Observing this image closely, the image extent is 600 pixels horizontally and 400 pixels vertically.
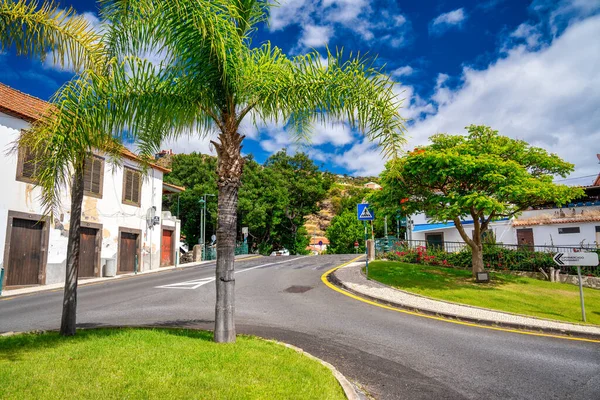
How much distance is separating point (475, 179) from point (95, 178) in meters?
19.4

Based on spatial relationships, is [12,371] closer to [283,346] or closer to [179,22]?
[283,346]

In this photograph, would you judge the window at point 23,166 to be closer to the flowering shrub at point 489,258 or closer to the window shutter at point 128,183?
the window shutter at point 128,183

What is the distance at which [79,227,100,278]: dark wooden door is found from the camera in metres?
19.5

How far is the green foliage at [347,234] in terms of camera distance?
2238 inches

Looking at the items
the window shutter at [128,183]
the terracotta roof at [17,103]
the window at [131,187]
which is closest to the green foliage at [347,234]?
the window at [131,187]

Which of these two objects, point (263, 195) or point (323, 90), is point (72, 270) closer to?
point (323, 90)

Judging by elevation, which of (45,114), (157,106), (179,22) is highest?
(179,22)

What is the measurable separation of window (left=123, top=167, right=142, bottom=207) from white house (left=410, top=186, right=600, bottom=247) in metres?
19.5

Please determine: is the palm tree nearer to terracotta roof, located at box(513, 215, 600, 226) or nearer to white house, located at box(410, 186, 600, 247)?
white house, located at box(410, 186, 600, 247)

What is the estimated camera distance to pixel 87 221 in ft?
64.6

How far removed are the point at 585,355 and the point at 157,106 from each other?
8.58 metres

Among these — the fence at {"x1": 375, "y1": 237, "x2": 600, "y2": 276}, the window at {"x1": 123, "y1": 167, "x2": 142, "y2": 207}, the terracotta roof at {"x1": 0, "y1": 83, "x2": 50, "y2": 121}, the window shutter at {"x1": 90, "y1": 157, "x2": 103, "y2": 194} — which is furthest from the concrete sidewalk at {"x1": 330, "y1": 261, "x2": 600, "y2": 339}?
the window at {"x1": 123, "y1": 167, "x2": 142, "y2": 207}

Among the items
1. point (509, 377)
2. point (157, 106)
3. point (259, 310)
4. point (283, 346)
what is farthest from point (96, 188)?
point (509, 377)

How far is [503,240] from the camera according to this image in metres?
30.1
